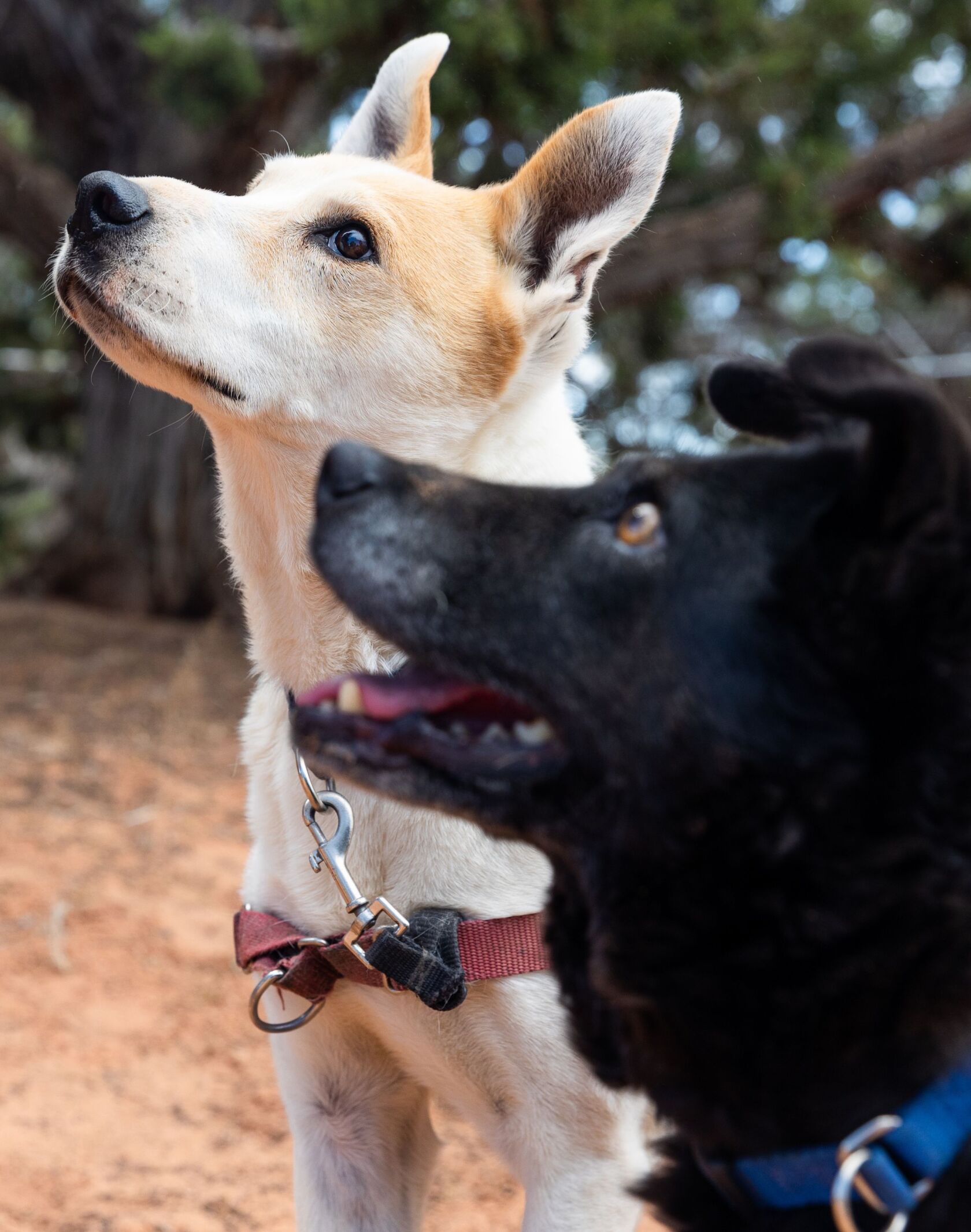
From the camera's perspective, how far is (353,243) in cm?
217

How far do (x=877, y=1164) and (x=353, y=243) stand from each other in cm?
172

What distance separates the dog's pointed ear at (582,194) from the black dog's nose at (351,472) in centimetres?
86

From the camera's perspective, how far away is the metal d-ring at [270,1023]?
1923mm

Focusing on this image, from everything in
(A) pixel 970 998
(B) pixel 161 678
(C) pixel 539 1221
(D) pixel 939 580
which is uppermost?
(D) pixel 939 580

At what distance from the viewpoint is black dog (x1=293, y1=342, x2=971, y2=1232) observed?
1264 millimetres

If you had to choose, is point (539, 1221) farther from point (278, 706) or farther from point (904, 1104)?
point (278, 706)

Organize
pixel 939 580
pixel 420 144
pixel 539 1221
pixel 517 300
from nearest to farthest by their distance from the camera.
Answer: pixel 939 580
pixel 539 1221
pixel 517 300
pixel 420 144

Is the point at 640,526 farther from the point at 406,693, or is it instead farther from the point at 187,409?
the point at 187,409

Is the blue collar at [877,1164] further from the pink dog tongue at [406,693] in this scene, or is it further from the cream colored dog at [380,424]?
the pink dog tongue at [406,693]

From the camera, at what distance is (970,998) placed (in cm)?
129

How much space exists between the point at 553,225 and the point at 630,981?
1.51 metres

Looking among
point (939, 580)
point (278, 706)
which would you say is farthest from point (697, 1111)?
point (278, 706)

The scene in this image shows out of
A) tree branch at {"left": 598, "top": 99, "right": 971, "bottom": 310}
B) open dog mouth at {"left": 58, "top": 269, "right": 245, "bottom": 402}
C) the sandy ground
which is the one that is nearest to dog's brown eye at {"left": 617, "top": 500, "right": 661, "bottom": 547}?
open dog mouth at {"left": 58, "top": 269, "right": 245, "bottom": 402}

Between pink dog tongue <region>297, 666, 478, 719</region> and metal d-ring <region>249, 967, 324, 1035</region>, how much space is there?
594mm
